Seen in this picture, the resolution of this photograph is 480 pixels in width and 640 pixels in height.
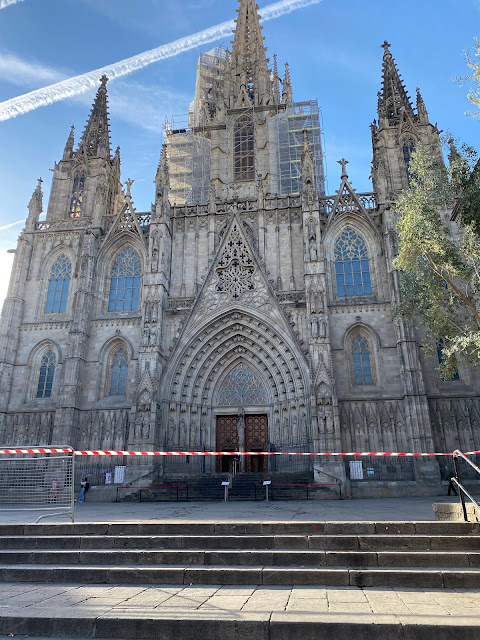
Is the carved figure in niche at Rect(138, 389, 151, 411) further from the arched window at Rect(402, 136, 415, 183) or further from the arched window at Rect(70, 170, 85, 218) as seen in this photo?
the arched window at Rect(402, 136, 415, 183)

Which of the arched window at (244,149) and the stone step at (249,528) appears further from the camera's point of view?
the arched window at (244,149)

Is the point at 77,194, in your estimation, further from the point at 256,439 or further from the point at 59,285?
the point at 256,439

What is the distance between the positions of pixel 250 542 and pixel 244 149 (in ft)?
96.2

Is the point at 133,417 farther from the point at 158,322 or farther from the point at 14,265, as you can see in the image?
the point at 14,265

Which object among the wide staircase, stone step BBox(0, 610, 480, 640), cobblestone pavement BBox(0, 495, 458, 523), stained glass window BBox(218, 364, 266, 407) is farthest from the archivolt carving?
stone step BBox(0, 610, 480, 640)

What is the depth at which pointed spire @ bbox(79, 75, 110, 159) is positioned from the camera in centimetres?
3012

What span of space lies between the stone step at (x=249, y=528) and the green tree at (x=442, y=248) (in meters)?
6.98

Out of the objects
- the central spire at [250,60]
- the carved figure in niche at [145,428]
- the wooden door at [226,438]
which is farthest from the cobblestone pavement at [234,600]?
the central spire at [250,60]

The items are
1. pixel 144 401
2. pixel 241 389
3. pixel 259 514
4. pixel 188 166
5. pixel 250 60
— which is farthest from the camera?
pixel 250 60

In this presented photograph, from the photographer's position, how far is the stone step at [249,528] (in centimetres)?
716

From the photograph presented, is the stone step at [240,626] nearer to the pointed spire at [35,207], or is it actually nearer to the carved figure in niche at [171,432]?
the carved figure in niche at [171,432]

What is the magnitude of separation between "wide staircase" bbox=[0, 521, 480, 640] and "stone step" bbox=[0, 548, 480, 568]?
0.01 metres

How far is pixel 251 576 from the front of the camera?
19.2 ft

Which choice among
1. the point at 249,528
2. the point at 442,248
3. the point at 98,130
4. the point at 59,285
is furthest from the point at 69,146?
the point at 249,528
